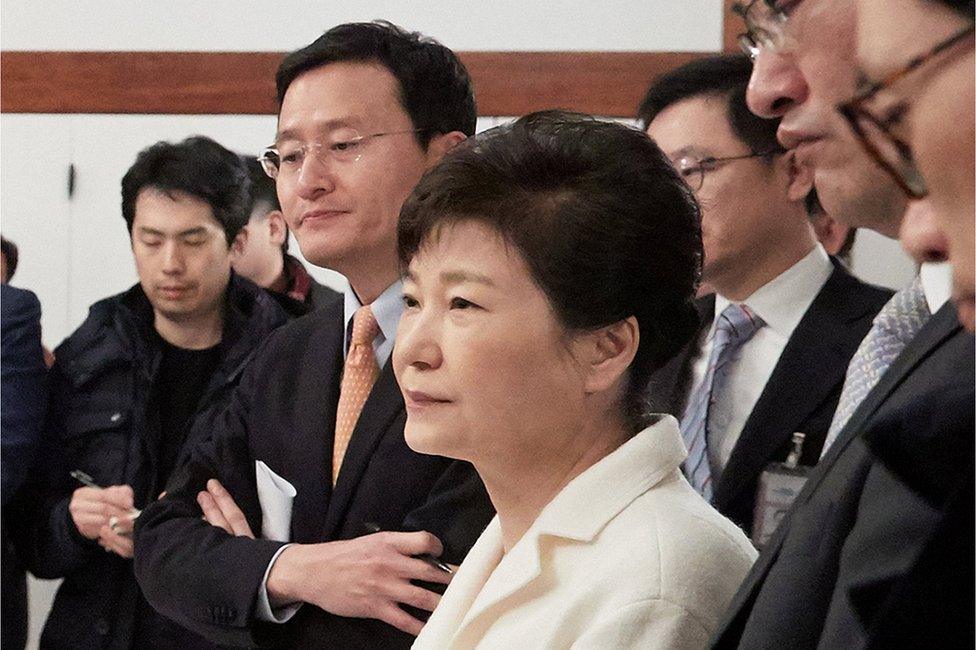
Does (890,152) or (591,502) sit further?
(591,502)

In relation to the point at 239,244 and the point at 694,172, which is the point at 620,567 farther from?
the point at 239,244

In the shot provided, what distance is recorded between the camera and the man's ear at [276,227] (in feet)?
11.3

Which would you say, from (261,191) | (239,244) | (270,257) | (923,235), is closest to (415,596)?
(923,235)

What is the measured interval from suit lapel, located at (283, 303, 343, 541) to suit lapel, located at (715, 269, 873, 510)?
57 centimetres

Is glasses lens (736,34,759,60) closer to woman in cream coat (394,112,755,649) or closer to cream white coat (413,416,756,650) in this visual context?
woman in cream coat (394,112,755,649)

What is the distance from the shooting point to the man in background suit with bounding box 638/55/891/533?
2.02 m

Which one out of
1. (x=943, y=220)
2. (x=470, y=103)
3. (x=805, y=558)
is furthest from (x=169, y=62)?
(x=943, y=220)

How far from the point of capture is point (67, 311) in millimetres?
3881

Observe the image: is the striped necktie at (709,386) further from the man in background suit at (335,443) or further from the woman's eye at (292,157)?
the woman's eye at (292,157)

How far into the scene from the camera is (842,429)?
3.59ft

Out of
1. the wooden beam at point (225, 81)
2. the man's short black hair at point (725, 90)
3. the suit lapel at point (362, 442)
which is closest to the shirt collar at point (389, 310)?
the suit lapel at point (362, 442)

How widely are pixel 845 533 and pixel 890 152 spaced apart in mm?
368

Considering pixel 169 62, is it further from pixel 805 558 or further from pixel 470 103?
pixel 805 558

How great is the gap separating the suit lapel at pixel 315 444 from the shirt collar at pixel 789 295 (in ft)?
2.30
